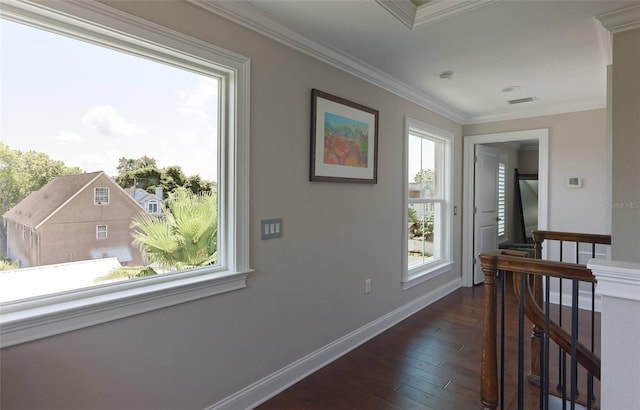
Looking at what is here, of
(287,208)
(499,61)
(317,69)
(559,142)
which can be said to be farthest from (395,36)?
(559,142)

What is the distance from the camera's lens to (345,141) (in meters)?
2.59

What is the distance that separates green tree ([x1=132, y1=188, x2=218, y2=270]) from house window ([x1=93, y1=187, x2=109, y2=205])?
0.57 feet

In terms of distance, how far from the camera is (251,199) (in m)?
1.96

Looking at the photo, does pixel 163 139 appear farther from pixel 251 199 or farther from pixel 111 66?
pixel 251 199

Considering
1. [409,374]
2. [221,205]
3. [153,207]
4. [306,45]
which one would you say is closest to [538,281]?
[409,374]

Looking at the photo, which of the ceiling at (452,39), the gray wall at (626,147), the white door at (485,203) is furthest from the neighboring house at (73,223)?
the white door at (485,203)

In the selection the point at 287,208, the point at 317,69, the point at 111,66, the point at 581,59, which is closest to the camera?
the point at 111,66

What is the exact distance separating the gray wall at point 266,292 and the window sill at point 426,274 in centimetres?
24

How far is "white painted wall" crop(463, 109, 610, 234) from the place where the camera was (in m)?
3.64

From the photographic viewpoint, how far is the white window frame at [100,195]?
4.99 feet

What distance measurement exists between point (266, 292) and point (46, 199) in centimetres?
121

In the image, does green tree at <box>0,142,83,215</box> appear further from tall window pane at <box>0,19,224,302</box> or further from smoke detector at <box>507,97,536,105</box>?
smoke detector at <box>507,97,536,105</box>

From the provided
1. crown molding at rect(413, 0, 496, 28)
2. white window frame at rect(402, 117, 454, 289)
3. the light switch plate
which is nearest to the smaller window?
the light switch plate

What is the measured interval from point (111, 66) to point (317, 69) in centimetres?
131
